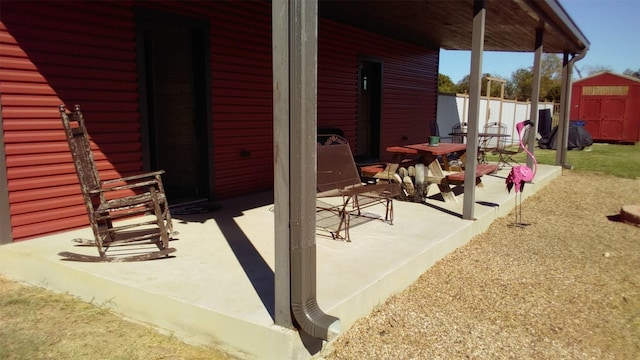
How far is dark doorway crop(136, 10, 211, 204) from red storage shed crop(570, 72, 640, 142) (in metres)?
17.3

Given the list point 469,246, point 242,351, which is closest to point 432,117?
point 469,246

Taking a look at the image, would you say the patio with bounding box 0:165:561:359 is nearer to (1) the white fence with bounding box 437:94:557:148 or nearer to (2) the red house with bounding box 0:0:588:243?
(2) the red house with bounding box 0:0:588:243

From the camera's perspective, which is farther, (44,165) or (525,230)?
(525,230)

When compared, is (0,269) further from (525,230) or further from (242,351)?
(525,230)

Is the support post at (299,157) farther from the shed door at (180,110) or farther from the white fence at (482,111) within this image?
the white fence at (482,111)

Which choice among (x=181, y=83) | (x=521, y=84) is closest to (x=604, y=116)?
(x=521, y=84)

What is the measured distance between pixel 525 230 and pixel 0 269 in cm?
482

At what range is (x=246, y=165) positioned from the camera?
6.04 m

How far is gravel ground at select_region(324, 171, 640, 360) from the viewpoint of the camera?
8.46 ft

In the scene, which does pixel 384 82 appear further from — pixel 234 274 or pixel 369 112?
pixel 234 274

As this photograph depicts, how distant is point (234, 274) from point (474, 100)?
2.99 meters

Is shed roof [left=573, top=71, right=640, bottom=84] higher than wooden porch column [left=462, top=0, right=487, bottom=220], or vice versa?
shed roof [left=573, top=71, right=640, bottom=84]

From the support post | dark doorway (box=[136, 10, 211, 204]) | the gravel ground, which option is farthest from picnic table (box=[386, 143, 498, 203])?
the support post

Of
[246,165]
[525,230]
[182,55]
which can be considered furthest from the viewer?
[246,165]
